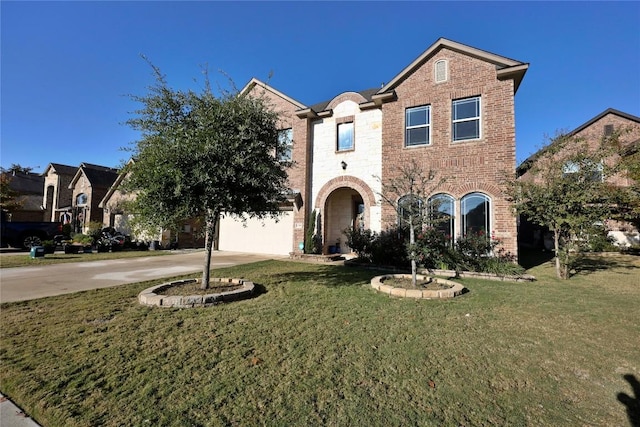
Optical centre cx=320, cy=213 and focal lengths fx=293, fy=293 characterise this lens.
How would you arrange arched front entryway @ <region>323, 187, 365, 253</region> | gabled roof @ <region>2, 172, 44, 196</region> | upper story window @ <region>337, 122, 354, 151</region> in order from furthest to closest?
1. gabled roof @ <region>2, 172, 44, 196</region>
2. arched front entryway @ <region>323, 187, 365, 253</region>
3. upper story window @ <region>337, 122, 354, 151</region>

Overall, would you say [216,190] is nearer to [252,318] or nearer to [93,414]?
[252,318]

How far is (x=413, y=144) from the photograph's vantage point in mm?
11898

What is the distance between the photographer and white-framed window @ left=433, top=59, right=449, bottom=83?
37.2 ft

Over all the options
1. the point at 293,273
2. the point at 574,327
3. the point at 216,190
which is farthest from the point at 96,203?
the point at 574,327

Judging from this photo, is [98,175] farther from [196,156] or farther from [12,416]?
[12,416]

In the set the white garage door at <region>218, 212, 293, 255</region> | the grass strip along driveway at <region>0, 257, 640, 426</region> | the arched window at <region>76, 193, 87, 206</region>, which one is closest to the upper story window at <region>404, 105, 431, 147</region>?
the white garage door at <region>218, 212, 293, 255</region>

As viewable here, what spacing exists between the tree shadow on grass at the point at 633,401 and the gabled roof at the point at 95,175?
104 ft

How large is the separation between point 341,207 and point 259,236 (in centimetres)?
494

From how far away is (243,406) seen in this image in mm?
2613

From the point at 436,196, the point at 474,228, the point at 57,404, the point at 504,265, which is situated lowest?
the point at 57,404

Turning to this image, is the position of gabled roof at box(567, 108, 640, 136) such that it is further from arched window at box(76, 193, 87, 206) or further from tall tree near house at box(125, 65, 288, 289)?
arched window at box(76, 193, 87, 206)

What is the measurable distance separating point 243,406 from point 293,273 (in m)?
6.74

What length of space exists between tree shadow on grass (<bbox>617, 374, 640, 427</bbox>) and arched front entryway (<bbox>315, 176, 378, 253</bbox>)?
9744mm

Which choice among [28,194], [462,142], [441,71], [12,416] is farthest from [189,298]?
[28,194]
